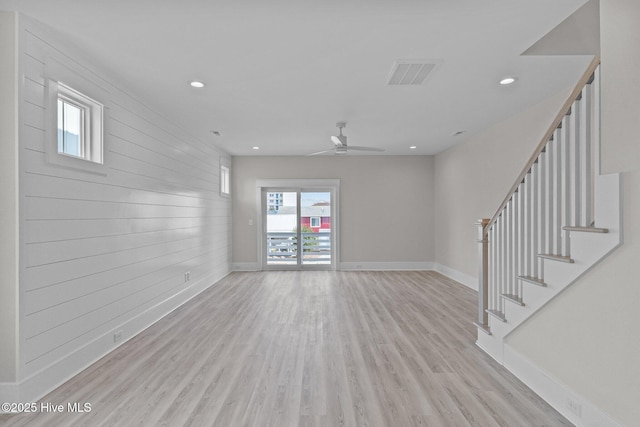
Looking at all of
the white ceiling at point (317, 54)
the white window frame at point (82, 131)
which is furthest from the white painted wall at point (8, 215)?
the white ceiling at point (317, 54)

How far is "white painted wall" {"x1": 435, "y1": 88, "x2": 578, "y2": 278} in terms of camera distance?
416 centimetres

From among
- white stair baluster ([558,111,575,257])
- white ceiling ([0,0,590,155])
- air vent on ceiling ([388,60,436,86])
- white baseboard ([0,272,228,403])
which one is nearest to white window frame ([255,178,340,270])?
white ceiling ([0,0,590,155])

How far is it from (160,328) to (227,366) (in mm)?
1431

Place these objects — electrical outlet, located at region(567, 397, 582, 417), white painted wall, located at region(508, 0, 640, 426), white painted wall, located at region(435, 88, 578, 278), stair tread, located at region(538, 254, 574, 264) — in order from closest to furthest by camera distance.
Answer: white painted wall, located at region(508, 0, 640, 426) < electrical outlet, located at region(567, 397, 582, 417) < stair tread, located at region(538, 254, 574, 264) < white painted wall, located at region(435, 88, 578, 278)

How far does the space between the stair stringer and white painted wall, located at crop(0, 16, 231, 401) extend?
371 centimetres

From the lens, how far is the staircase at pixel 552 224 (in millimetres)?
1886

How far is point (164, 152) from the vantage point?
421 cm

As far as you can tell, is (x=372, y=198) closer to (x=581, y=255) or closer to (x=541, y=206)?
(x=541, y=206)

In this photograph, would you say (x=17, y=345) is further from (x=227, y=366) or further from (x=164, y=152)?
(x=164, y=152)

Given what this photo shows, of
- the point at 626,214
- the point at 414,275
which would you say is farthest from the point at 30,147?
the point at 414,275

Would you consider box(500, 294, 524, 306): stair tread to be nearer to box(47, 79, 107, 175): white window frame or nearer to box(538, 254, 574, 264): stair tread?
box(538, 254, 574, 264): stair tread

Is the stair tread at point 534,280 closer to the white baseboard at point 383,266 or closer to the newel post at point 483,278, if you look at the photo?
the newel post at point 483,278

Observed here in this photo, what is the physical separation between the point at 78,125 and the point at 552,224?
4.11m

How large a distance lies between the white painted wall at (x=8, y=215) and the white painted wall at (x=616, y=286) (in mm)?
3761
